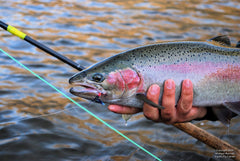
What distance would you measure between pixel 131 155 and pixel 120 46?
344cm

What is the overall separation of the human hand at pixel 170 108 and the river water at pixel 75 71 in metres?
1.02

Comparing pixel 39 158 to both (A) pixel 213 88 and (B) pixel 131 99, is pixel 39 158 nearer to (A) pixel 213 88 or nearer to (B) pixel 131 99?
(B) pixel 131 99

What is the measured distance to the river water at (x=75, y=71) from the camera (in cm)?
340

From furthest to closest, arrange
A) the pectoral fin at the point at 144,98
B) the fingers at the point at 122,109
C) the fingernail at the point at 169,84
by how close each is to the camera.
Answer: the fingers at the point at 122,109, the fingernail at the point at 169,84, the pectoral fin at the point at 144,98

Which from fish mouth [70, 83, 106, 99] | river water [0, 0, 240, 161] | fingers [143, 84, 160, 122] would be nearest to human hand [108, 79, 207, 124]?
fingers [143, 84, 160, 122]

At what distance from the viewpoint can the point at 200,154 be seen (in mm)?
3398

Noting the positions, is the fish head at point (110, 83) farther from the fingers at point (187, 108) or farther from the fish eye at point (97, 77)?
the fingers at point (187, 108)

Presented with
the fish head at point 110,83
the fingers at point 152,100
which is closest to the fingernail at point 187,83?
the fingers at point 152,100

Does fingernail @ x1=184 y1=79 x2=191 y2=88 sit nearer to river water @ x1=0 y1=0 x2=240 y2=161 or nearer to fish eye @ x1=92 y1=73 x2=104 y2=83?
fish eye @ x1=92 y1=73 x2=104 y2=83

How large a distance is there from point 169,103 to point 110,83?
435 millimetres

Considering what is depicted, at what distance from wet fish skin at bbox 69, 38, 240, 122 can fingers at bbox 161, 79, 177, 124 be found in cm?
4

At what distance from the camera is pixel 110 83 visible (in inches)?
81.7

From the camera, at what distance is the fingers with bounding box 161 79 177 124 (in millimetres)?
2119

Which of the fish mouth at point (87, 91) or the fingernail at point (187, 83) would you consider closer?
the fish mouth at point (87, 91)
